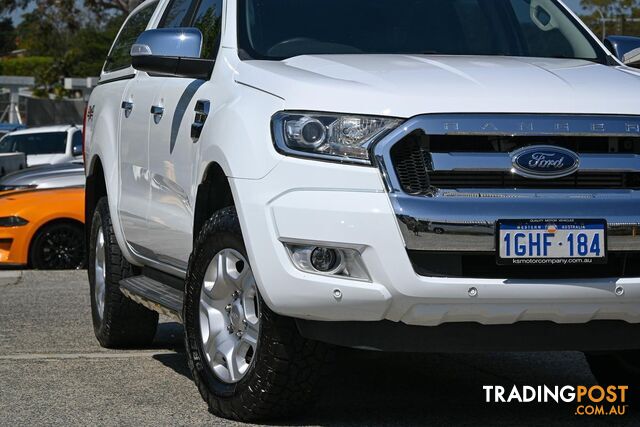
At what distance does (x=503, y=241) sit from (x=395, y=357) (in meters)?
2.75

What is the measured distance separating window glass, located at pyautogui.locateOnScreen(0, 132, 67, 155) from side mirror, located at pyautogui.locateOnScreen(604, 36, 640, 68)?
18816 millimetres

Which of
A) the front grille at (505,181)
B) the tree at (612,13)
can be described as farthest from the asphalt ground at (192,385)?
the tree at (612,13)

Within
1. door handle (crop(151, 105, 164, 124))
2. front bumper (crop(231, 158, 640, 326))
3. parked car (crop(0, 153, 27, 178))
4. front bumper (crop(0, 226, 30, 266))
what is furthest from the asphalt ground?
parked car (crop(0, 153, 27, 178))

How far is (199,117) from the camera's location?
18.2ft

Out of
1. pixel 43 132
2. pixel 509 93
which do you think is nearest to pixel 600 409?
pixel 509 93

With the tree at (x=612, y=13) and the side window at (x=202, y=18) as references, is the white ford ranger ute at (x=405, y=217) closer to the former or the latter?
the side window at (x=202, y=18)

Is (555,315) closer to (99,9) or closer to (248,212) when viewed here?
(248,212)

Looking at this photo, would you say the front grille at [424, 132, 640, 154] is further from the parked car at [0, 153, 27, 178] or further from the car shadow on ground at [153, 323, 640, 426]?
the parked car at [0, 153, 27, 178]

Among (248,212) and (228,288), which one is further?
(228,288)

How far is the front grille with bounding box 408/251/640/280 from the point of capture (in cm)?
452

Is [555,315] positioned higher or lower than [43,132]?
higher

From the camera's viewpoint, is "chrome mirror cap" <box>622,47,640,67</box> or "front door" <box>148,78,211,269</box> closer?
"front door" <box>148,78,211,269</box>

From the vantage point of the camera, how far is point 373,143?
15.0 ft

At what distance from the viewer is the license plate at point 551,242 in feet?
14.7
